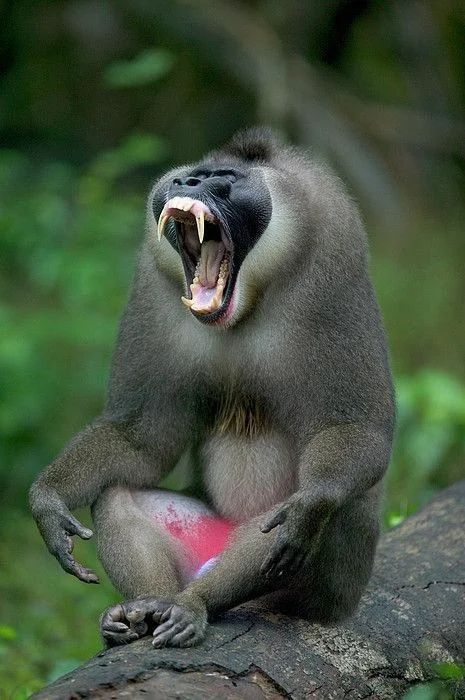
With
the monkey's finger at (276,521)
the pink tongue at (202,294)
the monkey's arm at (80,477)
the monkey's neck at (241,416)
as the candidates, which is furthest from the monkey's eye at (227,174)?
the monkey's finger at (276,521)

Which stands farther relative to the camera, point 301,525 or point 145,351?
point 145,351

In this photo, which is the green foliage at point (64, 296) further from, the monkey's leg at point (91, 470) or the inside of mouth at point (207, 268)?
the inside of mouth at point (207, 268)

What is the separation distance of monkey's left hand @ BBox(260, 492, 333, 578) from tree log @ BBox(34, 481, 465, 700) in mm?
180

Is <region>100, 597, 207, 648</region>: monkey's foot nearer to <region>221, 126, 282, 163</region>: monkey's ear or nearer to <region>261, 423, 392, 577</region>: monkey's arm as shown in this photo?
<region>261, 423, 392, 577</region>: monkey's arm

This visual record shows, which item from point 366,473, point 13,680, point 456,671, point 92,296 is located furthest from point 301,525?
point 92,296

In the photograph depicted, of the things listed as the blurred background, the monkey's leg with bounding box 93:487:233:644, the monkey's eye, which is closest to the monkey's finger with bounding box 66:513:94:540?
the monkey's leg with bounding box 93:487:233:644

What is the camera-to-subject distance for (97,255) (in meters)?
7.02

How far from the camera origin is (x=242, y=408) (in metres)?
3.93

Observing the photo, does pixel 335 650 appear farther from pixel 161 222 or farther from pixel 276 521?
pixel 161 222

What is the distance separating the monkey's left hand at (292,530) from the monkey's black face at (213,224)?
642mm

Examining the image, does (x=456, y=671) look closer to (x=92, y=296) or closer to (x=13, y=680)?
(x=13, y=680)

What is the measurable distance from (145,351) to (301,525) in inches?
35.1

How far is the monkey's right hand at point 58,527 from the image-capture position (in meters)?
3.61

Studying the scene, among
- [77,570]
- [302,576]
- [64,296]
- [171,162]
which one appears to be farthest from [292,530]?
[171,162]
